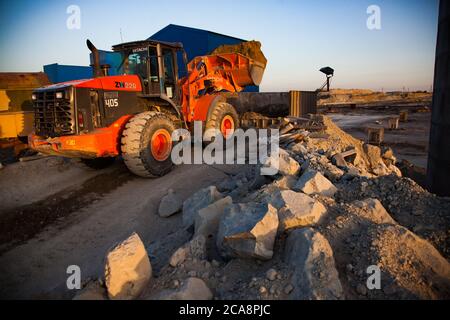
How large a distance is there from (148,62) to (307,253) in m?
5.50

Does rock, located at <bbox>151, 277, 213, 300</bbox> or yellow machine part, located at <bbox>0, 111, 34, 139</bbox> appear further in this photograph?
yellow machine part, located at <bbox>0, 111, 34, 139</bbox>

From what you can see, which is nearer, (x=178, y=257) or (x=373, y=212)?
(x=178, y=257)

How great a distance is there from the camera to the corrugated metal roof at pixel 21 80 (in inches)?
364

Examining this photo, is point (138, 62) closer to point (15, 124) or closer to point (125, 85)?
point (125, 85)

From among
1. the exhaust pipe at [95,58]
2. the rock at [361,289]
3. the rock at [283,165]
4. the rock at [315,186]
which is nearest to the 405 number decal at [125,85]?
the exhaust pipe at [95,58]

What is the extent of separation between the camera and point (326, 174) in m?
4.48

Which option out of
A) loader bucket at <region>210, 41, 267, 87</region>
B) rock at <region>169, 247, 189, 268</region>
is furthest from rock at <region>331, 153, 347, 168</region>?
loader bucket at <region>210, 41, 267, 87</region>

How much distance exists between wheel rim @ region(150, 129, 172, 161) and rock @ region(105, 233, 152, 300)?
3.53 metres

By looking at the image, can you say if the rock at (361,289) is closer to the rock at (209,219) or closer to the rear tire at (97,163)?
the rock at (209,219)

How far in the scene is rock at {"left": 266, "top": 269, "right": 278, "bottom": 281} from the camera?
7.61 ft

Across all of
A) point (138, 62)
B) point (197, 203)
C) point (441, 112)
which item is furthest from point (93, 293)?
point (441, 112)

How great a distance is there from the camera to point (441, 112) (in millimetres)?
5758

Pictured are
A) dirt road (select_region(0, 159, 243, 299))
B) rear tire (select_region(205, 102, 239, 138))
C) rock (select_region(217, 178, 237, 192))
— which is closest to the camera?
dirt road (select_region(0, 159, 243, 299))

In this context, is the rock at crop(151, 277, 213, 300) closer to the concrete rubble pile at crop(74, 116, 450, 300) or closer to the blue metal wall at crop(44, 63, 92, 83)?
the concrete rubble pile at crop(74, 116, 450, 300)
